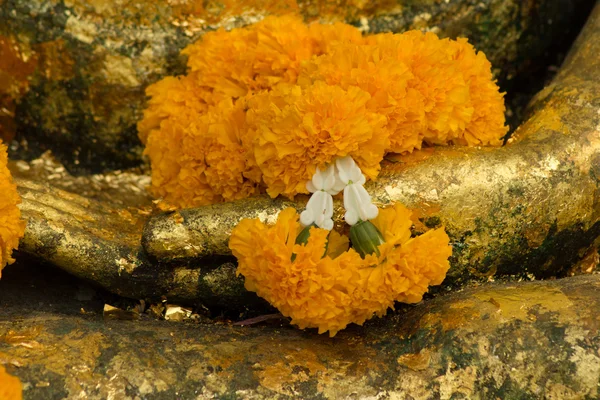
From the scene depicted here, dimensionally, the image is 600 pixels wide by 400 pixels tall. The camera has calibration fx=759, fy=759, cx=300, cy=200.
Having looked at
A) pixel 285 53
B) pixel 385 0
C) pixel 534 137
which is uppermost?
pixel 385 0

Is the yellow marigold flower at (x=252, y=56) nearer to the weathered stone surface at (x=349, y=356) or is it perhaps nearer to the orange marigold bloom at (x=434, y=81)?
the orange marigold bloom at (x=434, y=81)

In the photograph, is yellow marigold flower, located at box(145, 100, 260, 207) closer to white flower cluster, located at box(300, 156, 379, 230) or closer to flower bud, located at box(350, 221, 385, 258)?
white flower cluster, located at box(300, 156, 379, 230)

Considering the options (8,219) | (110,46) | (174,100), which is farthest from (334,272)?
(110,46)

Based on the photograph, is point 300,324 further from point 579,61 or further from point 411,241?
point 579,61

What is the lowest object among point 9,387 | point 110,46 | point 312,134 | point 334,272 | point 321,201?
point 9,387

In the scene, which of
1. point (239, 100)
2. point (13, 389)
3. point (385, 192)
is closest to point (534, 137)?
point (385, 192)

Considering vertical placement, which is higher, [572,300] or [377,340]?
[572,300]

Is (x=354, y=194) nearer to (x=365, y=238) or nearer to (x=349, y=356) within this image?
(x=365, y=238)
